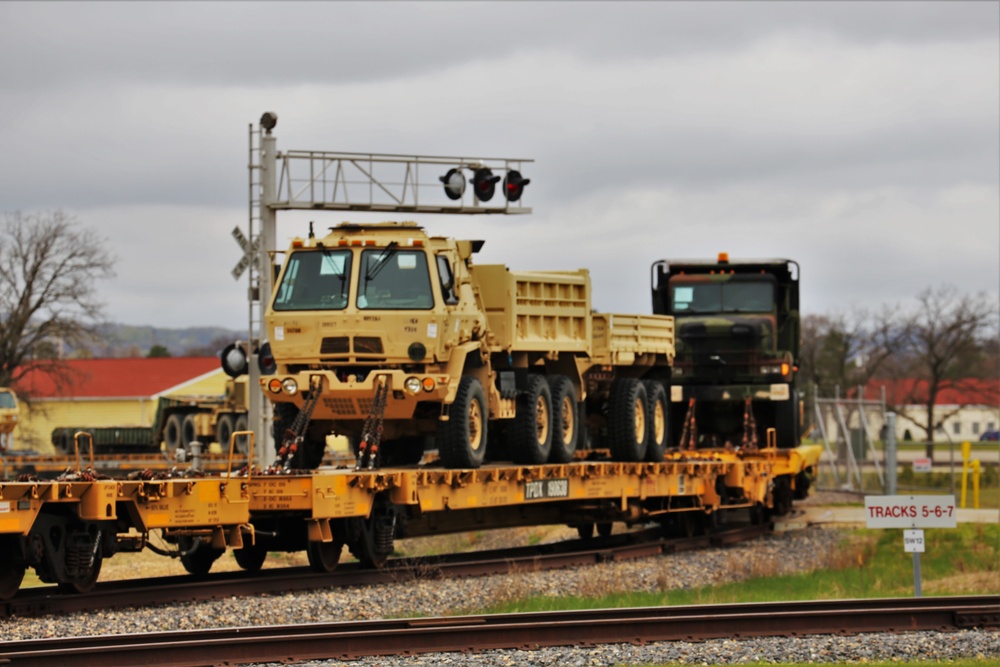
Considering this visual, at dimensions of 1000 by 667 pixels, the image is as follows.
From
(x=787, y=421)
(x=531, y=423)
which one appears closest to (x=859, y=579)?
(x=531, y=423)

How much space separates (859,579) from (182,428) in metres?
30.8

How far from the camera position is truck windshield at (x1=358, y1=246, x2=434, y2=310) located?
17.0 metres

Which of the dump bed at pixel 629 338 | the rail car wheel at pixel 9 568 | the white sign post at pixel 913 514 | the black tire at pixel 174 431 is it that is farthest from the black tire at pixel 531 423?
the black tire at pixel 174 431

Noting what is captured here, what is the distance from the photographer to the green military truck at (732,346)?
999 inches

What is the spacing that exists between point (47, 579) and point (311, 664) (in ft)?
14.1

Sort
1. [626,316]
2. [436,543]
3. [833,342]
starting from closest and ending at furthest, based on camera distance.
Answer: [626,316] < [436,543] < [833,342]

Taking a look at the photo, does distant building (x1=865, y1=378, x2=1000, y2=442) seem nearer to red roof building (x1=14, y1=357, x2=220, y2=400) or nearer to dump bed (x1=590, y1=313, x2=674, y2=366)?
dump bed (x1=590, y1=313, x2=674, y2=366)

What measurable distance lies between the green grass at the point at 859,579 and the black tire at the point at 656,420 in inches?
108

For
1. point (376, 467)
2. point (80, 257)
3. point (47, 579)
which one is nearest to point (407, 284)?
point (376, 467)

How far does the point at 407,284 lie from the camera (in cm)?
1708

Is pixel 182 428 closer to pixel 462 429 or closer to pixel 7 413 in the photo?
pixel 7 413

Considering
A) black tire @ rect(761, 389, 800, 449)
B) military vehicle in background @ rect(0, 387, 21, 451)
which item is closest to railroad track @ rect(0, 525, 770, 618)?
black tire @ rect(761, 389, 800, 449)

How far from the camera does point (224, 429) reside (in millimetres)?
44375

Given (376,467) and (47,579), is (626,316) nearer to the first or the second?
(376,467)
